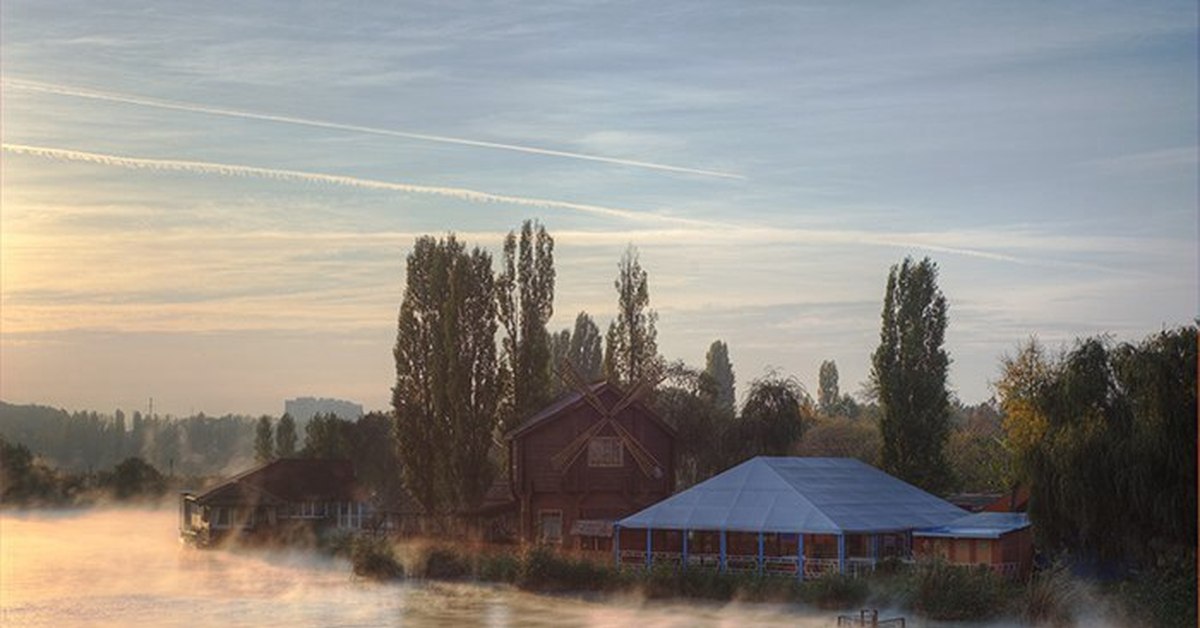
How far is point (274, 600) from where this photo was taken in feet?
229

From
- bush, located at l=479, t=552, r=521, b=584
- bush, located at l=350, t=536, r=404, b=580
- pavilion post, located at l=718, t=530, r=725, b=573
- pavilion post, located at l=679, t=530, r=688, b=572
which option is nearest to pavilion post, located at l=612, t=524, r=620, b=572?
pavilion post, located at l=679, t=530, r=688, b=572

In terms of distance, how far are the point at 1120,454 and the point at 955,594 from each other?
24.8 ft

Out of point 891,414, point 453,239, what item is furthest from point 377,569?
point 891,414

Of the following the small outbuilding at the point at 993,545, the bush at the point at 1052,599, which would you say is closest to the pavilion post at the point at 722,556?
the small outbuilding at the point at 993,545

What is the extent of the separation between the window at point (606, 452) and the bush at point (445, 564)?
24.0ft

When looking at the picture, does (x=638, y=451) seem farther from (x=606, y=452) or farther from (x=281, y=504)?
(x=281, y=504)

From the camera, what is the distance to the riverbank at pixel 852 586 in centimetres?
5228

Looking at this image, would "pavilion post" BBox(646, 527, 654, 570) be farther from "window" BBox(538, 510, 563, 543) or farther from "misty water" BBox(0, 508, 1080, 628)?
"window" BBox(538, 510, 563, 543)

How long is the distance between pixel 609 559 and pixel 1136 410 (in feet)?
82.1

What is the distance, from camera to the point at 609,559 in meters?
71.8

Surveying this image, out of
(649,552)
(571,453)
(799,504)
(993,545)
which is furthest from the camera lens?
(571,453)

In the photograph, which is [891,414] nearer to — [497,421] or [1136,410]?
[497,421]

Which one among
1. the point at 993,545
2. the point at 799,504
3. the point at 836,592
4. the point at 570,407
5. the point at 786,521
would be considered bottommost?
the point at 836,592

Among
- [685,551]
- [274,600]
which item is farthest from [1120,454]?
[274,600]
